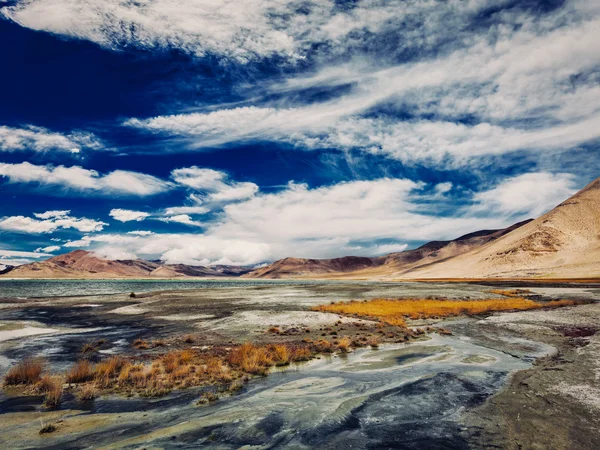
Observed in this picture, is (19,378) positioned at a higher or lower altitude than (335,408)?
higher

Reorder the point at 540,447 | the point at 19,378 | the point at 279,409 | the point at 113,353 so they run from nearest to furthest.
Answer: the point at 540,447 < the point at 279,409 < the point at 19,378 < the point at 113,353

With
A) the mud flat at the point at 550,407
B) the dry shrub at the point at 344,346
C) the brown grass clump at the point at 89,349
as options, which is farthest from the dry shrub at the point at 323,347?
the brown grass clump at the point at 89,349

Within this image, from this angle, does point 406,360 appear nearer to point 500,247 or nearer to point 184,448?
point 184,448

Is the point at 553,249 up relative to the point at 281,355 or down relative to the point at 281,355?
up

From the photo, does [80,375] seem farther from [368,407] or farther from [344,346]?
[344,346]

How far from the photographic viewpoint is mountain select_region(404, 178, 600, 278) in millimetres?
134750

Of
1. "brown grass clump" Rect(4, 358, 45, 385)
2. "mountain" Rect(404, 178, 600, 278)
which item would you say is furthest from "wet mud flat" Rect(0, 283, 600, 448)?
"mountain" Rect(404, 178, 600, 278)

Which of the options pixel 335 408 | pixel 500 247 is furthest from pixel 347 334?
pixel 500 247

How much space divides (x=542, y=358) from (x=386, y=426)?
37.6 feet

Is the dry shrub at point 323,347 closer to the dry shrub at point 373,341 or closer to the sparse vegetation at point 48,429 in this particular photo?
the dry shrub at point 373,341

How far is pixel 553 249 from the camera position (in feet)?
520

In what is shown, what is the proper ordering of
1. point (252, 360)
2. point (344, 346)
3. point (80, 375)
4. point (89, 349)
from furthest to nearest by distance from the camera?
1. point (344, 346)
2. point (89, 349)
3. point (252, 360)
4. point (80, 375)

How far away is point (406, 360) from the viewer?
16484mm

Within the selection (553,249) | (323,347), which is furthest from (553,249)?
(323,347)
